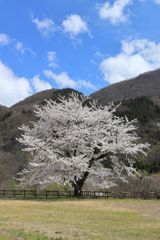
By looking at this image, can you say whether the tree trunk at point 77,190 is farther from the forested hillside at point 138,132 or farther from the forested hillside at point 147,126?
the forested hillside at point 147,126

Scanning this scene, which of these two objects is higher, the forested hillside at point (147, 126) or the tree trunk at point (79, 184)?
the forested hillside at point (147, 126)

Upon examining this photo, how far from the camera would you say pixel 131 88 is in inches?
4589

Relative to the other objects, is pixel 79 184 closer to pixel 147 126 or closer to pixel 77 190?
pixel 77 190

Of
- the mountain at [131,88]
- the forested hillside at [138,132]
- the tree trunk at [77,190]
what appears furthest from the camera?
the mountain at [131,88]

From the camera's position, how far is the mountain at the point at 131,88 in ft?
339

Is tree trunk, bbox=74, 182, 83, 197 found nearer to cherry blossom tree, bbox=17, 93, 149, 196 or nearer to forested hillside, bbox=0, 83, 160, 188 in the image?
cherry blossom tree, bbox=17, 93, 149, 196

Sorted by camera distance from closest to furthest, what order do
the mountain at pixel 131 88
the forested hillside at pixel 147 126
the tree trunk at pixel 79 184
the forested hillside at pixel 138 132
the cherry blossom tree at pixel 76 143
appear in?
the cherry blossom tree at pixel 76 143, the tree trunk at pixel 79 184, the forested hillside at pixel 138 132, the forested hillside at pixel 147 126, the mountain at pixel 131 88

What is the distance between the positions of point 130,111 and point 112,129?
3533cm

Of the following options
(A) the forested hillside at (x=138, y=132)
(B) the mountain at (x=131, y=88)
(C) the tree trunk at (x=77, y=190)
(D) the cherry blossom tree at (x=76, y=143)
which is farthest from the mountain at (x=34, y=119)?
(B) the mountain at (x=131, y=88)

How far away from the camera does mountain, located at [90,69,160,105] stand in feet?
339

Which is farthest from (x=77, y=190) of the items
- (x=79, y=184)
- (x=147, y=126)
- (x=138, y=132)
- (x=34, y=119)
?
(x=34, y=119)

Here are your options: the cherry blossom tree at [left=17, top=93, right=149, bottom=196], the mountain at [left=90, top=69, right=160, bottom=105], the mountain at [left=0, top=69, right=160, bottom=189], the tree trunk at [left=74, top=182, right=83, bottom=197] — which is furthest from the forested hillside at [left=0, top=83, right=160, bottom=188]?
the mountain at [left=90, top=69, right=160, bottom=105]

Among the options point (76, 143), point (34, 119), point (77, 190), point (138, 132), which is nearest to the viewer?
point (76, 143)

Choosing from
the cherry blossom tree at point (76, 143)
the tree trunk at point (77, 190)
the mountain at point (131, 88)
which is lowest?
the tree trunk at point (77, 190)
